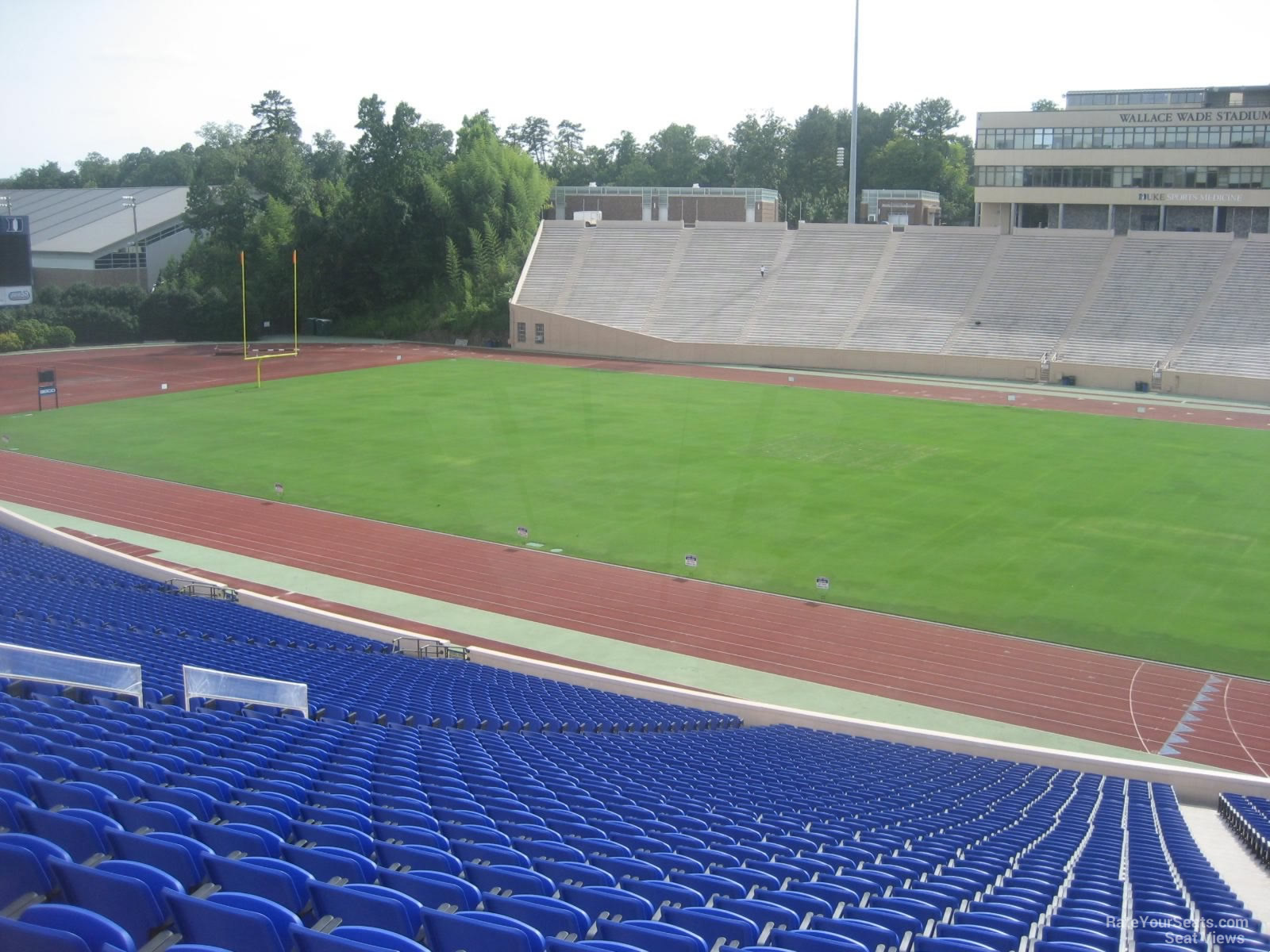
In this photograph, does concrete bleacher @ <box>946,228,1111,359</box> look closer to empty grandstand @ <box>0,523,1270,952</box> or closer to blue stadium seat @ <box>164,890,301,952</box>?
empty grandstand @ <box>0,523,1270,952</box>

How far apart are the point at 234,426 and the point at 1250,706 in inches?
1318

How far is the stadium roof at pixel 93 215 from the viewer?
257 feet

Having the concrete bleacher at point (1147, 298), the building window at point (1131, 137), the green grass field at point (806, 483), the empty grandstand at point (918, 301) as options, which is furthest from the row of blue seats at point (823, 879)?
the building window at point (1131, 137)

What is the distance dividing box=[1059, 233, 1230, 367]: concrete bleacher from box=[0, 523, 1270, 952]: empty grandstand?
140 feet

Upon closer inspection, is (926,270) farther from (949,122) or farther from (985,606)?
(949,122)

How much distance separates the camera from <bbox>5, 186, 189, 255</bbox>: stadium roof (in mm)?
78250

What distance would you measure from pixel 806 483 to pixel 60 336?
50828 mm

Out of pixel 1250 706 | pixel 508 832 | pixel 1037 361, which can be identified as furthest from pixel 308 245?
pixel 508 832

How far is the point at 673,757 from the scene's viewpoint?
39.4 feet

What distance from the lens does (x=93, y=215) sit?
270 ft

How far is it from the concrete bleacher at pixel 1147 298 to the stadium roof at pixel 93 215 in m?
62.6

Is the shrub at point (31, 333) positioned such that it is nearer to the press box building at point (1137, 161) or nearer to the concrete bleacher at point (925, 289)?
the concrete bleacher at point (925, 289)

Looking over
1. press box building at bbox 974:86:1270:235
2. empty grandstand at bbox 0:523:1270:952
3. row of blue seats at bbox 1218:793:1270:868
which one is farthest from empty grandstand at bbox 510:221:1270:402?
empty grandstand at bbox 0:523:1270:952

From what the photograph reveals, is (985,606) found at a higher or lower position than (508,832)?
A: lower
